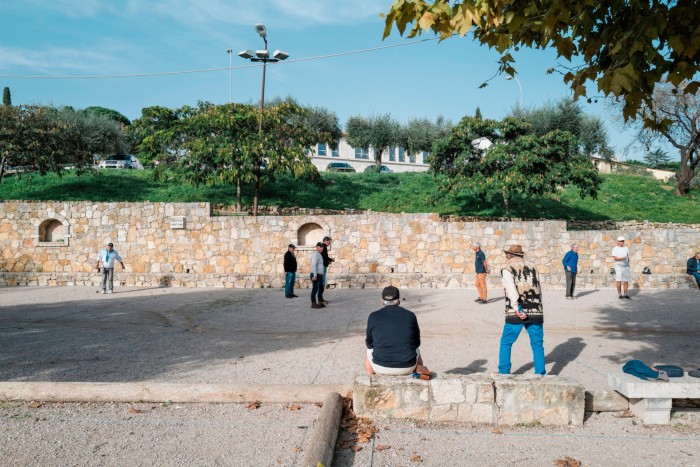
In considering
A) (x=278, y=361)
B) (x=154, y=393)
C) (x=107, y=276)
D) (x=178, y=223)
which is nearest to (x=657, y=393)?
(x=278, y=361)

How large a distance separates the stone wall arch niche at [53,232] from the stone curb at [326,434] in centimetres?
1721

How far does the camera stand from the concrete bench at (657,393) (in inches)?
183

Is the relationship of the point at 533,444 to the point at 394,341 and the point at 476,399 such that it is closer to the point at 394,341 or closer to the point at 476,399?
the point at 476,399

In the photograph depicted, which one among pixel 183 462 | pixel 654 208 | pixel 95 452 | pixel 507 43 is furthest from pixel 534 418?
pixel 654 208

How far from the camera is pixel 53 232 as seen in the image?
61.6 feet

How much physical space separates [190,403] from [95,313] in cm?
751

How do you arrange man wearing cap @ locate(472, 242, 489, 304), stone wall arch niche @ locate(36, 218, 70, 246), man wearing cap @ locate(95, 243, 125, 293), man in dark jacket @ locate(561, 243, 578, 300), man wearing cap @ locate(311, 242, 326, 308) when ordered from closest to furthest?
1. man wearing cap @ locate(311, 242, 326, 308)
2. man wearing cap @ locate(472, 242, 489, 304)
3. man in dark jacket @ locate(561, 243, 578, 300)
4. man wearing cap @ locate(95, 243, 125, 293)
5. stone wall arch niche @ locate(36, 218, 70, 246)

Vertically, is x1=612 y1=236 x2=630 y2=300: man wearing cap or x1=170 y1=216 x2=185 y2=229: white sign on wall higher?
x1=170 y1=216 x2=185 y2=229: white sign on wall

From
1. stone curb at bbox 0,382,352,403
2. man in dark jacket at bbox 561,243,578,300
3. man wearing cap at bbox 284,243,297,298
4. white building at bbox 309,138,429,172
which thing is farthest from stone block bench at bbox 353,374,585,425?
white building at bbox 309,138,429,172

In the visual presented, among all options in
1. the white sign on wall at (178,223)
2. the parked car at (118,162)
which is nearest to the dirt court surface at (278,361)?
the white sign on wall at (178,223)

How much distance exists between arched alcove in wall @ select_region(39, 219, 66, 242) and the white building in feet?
110

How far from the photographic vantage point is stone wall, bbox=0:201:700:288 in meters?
17.3

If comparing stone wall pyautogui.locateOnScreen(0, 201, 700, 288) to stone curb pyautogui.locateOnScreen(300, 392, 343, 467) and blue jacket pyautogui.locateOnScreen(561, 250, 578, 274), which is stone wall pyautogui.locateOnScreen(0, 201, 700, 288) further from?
stone curb pyautogui.locateOnScreen(300, 392, 343, 467)

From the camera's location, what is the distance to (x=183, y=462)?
3.90m
